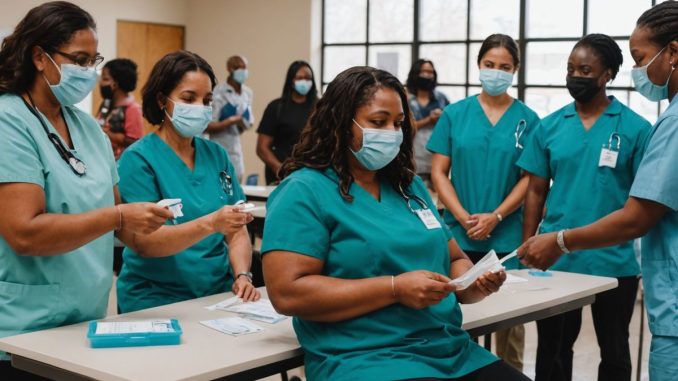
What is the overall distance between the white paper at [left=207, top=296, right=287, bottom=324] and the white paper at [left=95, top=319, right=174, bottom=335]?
10.8 inches

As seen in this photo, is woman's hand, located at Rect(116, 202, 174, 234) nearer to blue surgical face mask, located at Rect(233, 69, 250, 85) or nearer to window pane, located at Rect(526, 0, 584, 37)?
blue surgical face mask, located at Rect(233, 69, 250, 85)

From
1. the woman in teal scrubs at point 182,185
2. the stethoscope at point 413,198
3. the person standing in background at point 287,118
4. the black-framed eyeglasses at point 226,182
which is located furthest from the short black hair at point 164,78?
the person standing in background at point 287,118

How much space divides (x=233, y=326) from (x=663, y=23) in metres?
1.49

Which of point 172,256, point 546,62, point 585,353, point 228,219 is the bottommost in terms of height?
point 585,353

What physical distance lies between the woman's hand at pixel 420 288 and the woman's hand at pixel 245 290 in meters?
0.71

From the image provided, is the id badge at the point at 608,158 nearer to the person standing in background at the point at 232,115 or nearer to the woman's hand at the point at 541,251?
the woman's hand at the point at 541,251

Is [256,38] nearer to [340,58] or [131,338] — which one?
[340,58]

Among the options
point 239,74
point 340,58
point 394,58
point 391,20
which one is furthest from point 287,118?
point 340,58

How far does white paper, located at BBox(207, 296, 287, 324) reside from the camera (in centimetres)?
243

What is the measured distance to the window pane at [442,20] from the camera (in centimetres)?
785

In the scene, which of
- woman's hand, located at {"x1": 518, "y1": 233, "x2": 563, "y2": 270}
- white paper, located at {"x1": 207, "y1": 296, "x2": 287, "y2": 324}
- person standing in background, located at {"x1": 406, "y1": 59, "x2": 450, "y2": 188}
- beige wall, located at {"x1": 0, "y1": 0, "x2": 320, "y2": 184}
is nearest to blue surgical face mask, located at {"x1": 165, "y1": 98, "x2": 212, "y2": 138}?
white paper, located at {"x1": 207, "y1": 296, "x2": 287, "y2": 324}

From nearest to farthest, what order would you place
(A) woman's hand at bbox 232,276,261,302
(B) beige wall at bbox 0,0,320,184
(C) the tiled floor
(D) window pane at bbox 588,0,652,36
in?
1. (A) woman's hand at bbox 232,276,261,302
2. (C) the tiled floor
3. (D) window pane at bbox 588,0,652,36
4. (B) beige wall at bbox 0,0,320,184

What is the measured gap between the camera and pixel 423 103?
242 inches

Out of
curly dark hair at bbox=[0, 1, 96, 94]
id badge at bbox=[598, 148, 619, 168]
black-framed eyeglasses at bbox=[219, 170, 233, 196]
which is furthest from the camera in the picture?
id badge at bbox=[598, 148, 619, 168]
